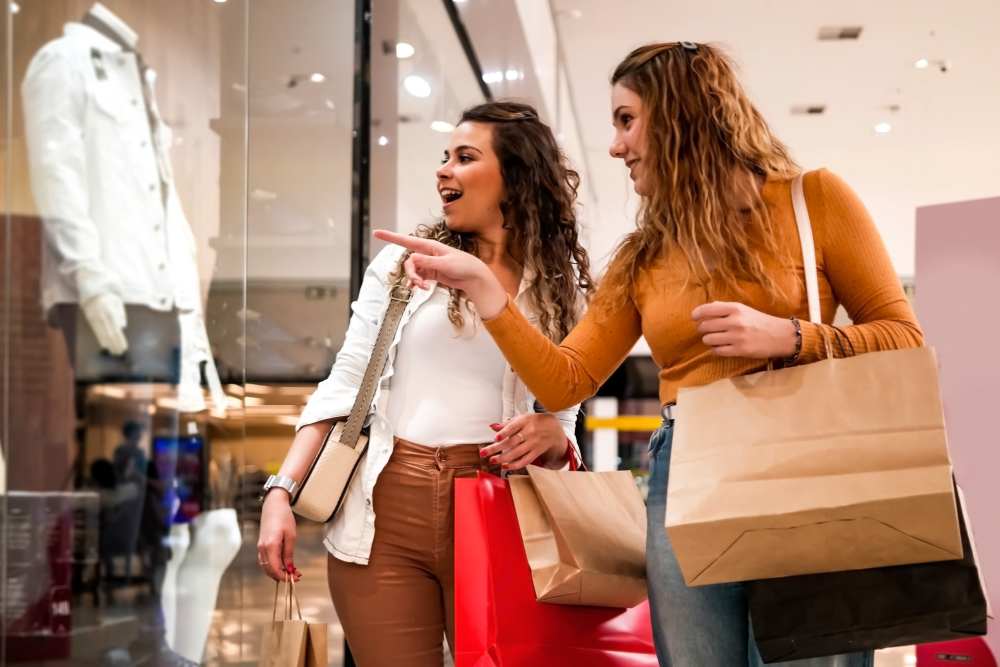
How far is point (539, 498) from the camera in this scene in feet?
6.26

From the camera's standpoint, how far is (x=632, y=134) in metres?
1.79

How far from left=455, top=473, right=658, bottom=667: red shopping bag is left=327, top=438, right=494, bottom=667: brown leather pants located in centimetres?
15

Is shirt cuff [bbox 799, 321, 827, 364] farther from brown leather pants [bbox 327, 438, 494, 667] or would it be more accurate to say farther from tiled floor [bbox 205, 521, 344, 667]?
tiled floor [bbox 205, 521, 344, 667]

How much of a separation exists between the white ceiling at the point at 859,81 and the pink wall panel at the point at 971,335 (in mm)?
2165

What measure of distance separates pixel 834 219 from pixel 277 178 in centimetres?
220

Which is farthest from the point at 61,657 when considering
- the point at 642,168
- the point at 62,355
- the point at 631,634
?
the point at 642,168

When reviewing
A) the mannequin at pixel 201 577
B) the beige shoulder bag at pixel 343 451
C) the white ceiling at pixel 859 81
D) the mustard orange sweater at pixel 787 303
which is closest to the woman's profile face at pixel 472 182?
the beige shoulder bag at pixel 343 451

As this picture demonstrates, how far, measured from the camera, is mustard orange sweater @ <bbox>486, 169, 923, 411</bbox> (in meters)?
1.56

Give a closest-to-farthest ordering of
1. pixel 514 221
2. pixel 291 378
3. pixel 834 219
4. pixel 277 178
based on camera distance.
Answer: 1. pixel 834 219
2. pixel 514 221
3. pixel 277 178
4. pixel 291 378

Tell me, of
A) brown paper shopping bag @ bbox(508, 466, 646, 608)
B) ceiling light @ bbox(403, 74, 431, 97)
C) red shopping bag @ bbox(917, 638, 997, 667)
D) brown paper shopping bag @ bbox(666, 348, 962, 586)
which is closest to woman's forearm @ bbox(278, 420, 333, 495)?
brown paper shopping bag @ bbox(508, 466, 646, 608)

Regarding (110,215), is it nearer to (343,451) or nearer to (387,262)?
(387,262)

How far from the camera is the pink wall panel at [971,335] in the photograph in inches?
196

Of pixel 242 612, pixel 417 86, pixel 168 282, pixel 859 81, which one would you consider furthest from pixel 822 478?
pixel 859 81

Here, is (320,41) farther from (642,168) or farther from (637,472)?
(637,472)
